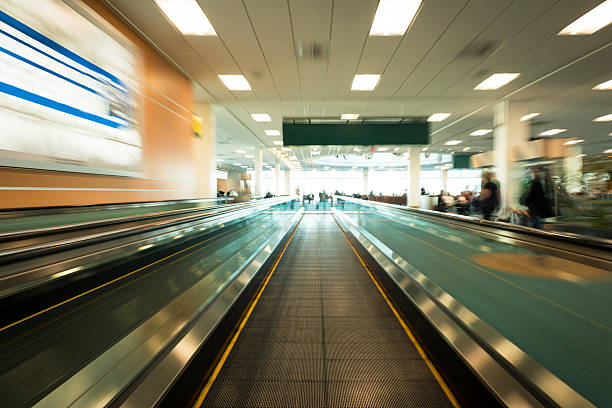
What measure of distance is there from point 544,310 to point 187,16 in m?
6.70

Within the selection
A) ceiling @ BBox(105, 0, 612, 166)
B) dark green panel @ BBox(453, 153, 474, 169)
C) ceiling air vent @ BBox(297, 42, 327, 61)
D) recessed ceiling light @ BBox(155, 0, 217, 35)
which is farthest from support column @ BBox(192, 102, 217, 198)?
dark green panel @ BBox(453, 153, 474, 169)

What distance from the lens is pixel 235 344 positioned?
206 centimetres

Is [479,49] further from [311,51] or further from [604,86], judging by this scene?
[604,86]

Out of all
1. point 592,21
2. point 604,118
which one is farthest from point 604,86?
point 604,118

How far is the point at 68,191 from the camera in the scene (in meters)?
4.20

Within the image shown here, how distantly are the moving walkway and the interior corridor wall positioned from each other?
2.43m

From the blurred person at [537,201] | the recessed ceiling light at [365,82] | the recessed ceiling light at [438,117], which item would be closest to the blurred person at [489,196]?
the blurred person at [537,201]

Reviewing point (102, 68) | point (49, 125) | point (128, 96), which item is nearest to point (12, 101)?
point (49, 125)

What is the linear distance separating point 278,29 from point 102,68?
3.51 meters

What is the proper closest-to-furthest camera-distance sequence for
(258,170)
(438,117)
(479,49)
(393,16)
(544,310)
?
1. (544,310)
2. (393,16)
3. (479,49)
4. (438,117)
5. (258,170)

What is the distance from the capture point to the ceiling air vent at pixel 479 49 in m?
5.40

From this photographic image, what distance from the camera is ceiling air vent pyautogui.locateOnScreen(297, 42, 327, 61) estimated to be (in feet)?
18.1

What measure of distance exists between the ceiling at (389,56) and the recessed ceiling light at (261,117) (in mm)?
517

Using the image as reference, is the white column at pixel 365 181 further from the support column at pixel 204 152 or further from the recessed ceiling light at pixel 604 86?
the support column at pixel 204 152
